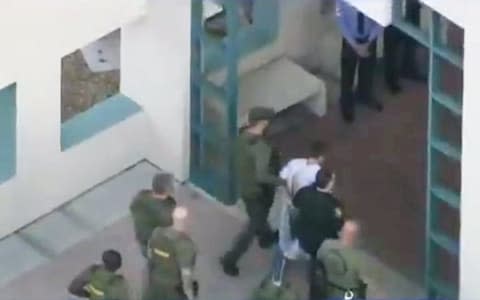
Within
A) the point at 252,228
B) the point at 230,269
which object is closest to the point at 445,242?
the point at 252,228

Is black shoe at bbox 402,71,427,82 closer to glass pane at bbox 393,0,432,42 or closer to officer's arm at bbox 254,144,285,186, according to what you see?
glass pane at bbox 393,0,432,42

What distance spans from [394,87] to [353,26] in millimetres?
1492

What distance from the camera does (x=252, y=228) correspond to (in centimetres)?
1998

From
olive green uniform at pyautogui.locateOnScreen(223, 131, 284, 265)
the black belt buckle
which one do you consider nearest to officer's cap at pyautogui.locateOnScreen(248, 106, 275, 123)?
olive green uniform at pyautogui.locateOnScreen(223, 131, 284, 265)

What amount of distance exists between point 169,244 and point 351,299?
5.11ft

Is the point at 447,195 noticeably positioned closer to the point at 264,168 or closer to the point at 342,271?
the point at 342,271

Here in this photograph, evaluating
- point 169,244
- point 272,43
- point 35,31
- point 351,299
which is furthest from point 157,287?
point 272,43

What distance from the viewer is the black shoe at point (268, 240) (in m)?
20.2

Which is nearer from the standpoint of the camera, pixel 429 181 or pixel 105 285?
pixel 105 285

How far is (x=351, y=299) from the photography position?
18.4 m

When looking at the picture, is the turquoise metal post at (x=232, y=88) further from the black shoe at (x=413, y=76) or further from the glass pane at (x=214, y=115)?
the black shoe at (x=413, y=76)

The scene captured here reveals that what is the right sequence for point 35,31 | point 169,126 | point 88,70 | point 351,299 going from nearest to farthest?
point 351,299, point 35,31, point 169,126, point 88,70

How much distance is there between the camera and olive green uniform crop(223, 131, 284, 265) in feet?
63.8

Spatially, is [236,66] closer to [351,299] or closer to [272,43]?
[272,43]
